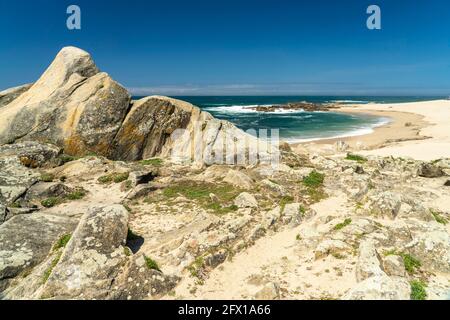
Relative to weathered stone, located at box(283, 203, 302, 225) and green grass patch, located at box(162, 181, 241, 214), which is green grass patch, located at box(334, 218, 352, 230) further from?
green grass patch, located at box(162, 181, 241, 214)

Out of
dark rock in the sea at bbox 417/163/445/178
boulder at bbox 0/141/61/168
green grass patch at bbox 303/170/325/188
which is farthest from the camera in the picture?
dark rock in the sea at bbox 417/163/445/178

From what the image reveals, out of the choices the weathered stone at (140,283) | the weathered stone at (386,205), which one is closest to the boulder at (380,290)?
the weathered stone at (140,283)

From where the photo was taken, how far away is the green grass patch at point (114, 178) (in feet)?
52.7

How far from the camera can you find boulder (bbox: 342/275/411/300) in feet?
22.3

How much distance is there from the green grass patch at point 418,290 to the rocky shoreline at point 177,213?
46mm

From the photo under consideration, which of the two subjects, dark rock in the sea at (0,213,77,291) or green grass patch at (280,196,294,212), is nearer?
dark rock in the sea at (0,213,77,291)

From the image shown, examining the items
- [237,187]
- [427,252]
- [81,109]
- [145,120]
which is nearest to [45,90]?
[81,109]

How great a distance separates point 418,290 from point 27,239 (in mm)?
11070

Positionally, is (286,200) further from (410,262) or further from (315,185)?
(410,262)

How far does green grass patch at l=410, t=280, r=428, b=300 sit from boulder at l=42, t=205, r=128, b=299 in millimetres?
7356

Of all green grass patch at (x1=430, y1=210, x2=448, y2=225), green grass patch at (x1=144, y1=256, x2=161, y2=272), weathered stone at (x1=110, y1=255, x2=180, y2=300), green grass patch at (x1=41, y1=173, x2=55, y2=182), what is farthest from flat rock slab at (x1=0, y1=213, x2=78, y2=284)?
green grass patch at (x1=430, y1=210, x2=448, y2=225)

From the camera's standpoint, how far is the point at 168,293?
7.93 metres

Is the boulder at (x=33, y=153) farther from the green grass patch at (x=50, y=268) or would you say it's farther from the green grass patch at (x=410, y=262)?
the green grass patch at (x=410, y=262)

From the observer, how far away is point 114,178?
640 inches
